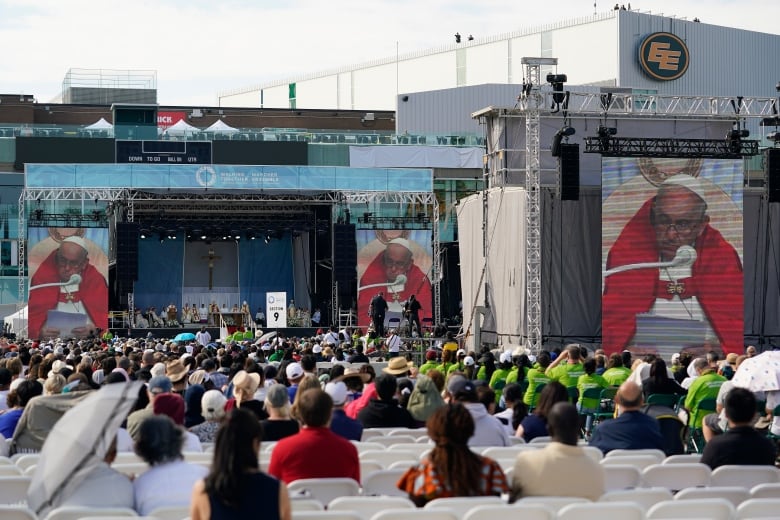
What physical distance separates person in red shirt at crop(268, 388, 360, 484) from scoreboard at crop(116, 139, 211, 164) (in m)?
37.1

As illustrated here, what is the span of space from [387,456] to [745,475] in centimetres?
205

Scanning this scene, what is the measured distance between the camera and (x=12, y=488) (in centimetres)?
635

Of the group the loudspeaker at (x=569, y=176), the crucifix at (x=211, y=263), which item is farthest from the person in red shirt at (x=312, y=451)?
the crucifix at (x=211, y=263)

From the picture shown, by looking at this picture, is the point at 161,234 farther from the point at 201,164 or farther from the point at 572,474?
the point at 572,474

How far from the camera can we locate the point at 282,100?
8450 centimetres

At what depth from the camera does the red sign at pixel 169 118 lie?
63056mm

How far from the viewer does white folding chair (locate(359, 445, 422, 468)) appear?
7.77 meters

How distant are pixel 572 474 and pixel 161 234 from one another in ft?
132

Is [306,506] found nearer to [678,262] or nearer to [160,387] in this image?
[160,387]

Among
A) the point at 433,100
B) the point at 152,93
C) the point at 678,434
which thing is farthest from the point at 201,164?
the point at 678,434

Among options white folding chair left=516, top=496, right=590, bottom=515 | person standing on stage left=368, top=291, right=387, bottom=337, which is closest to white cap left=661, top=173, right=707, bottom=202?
person standing on stage left=368, top=291, right=387, bottom=337

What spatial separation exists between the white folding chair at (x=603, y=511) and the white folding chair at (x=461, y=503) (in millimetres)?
325

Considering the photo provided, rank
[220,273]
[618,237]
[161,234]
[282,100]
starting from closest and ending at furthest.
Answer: [618,237] < [161,234] < [220,273] < [282,100]

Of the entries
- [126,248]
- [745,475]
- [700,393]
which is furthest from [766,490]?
[126,248]
